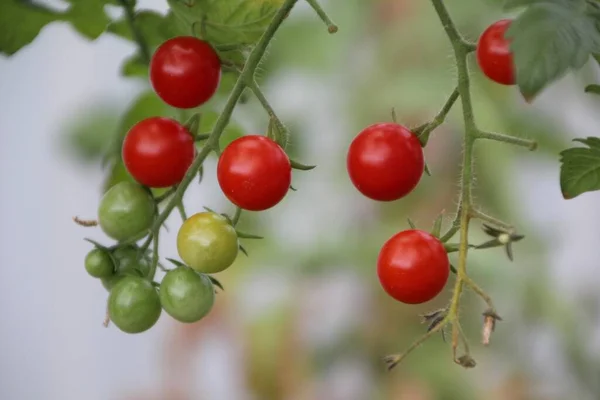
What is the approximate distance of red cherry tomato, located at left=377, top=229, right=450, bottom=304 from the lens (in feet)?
1.24

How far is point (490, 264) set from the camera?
1.11 m

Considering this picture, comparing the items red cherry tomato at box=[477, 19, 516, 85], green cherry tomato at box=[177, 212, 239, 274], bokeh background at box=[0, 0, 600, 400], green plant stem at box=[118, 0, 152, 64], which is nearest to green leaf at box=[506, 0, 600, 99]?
red cherry tomato at box=[477, 19, 516, 85]

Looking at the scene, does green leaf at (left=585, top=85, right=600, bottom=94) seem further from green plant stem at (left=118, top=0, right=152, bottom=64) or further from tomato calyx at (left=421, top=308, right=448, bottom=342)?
green plant stem at (left=118, top=0, right=152, bottom=64)

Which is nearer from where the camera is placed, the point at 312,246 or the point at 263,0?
the point at 263,0

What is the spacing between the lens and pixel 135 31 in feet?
1.73

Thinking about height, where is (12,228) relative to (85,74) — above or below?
below

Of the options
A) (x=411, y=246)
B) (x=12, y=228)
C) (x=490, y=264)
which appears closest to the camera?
(x=411, y=246)

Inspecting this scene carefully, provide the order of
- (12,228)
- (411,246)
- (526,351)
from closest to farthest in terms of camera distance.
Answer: (411,246)
(526,351)
(12,228)

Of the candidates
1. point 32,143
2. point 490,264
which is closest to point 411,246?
point 490,264

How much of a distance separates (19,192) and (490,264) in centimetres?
105

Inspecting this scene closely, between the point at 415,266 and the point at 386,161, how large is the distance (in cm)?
5

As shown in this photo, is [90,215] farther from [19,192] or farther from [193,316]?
[193,316]

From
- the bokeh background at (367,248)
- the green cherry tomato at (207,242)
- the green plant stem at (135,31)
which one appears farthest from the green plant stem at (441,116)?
the bokeh background at (367,248)

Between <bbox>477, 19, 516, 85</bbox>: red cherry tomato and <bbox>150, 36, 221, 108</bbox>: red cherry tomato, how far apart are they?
0.49 ft
